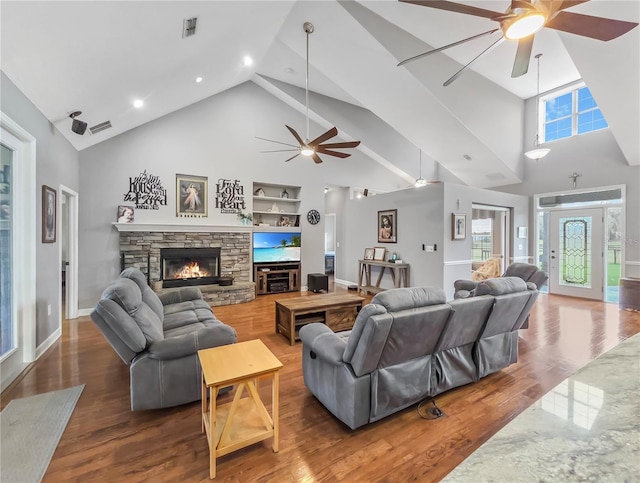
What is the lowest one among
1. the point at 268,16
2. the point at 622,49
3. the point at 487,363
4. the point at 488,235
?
the point at 487,363

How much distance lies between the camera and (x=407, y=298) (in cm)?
204

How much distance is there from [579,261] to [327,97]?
695 centimetres

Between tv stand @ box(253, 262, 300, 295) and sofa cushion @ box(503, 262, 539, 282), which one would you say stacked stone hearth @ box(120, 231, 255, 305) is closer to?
Answer: tv stand @ box(253, 262, 300, 295)

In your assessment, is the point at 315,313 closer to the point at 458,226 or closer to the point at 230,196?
the point at 458,226

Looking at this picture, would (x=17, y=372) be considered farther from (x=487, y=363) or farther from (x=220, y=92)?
(x=220, y=92)

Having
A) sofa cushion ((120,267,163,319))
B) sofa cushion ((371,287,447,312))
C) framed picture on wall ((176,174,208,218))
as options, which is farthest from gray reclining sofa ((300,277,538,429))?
framed picture on wall ((176,174,208,218))

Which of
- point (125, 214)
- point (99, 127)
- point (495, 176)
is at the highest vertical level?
point (99, 127)

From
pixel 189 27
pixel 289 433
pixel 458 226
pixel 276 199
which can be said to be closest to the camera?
pixel 289 433

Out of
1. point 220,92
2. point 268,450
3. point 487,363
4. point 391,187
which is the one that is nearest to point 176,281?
point 220,92

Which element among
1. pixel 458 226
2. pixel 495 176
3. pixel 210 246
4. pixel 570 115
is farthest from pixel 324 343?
pixel 570 115

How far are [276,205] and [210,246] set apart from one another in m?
1.96

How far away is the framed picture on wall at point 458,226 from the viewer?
5505mm

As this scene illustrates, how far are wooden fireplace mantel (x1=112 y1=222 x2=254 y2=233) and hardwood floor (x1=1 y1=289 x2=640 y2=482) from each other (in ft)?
8.35

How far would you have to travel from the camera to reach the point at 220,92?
20.7ft
